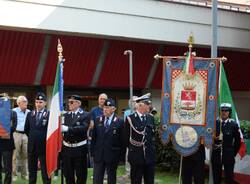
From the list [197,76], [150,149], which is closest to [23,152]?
[150,149]

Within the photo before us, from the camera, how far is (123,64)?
17.1m

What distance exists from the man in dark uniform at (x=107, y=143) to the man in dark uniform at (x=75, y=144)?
20 cm

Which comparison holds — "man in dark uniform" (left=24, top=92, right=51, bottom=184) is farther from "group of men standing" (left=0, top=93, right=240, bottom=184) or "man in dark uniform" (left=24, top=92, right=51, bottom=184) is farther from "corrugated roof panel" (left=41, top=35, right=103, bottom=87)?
"corrugated roof panel" (left=41, top=35, right=103, bottom=87)

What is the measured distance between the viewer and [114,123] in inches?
323

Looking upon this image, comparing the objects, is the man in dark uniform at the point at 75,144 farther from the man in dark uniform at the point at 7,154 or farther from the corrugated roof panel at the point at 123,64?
the corrugated roof panel at the point at 123,64

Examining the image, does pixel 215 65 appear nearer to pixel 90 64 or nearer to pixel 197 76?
pixel 197 76

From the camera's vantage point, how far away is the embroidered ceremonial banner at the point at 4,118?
8.92 meters

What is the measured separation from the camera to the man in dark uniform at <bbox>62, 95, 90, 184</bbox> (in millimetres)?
8266

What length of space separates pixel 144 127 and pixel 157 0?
28.1 ft

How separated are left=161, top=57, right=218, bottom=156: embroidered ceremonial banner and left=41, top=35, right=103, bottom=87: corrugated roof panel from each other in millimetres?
7505

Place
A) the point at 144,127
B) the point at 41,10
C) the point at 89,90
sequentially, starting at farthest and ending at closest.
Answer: the point at 89,90 → the point at 41,10 → the point at 144,127

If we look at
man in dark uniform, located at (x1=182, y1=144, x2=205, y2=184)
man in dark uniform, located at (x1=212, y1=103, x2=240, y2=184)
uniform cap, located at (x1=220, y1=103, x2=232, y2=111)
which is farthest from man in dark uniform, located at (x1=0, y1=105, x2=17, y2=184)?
uniform cap, located at (x1=220, y1=103, x2=232, y2=111)

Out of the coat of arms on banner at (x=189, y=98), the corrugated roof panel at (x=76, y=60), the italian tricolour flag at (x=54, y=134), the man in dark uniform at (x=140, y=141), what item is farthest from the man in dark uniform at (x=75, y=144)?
the corrugated roof panel at (x=76, y=60)

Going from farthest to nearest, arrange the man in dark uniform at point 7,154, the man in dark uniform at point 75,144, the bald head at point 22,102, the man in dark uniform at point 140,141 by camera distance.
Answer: the bald head at point 22,102, the man in dark uniform at point 7,154, the man in dark uniform at point 75,144, the man in dark uniform at point 140,141
